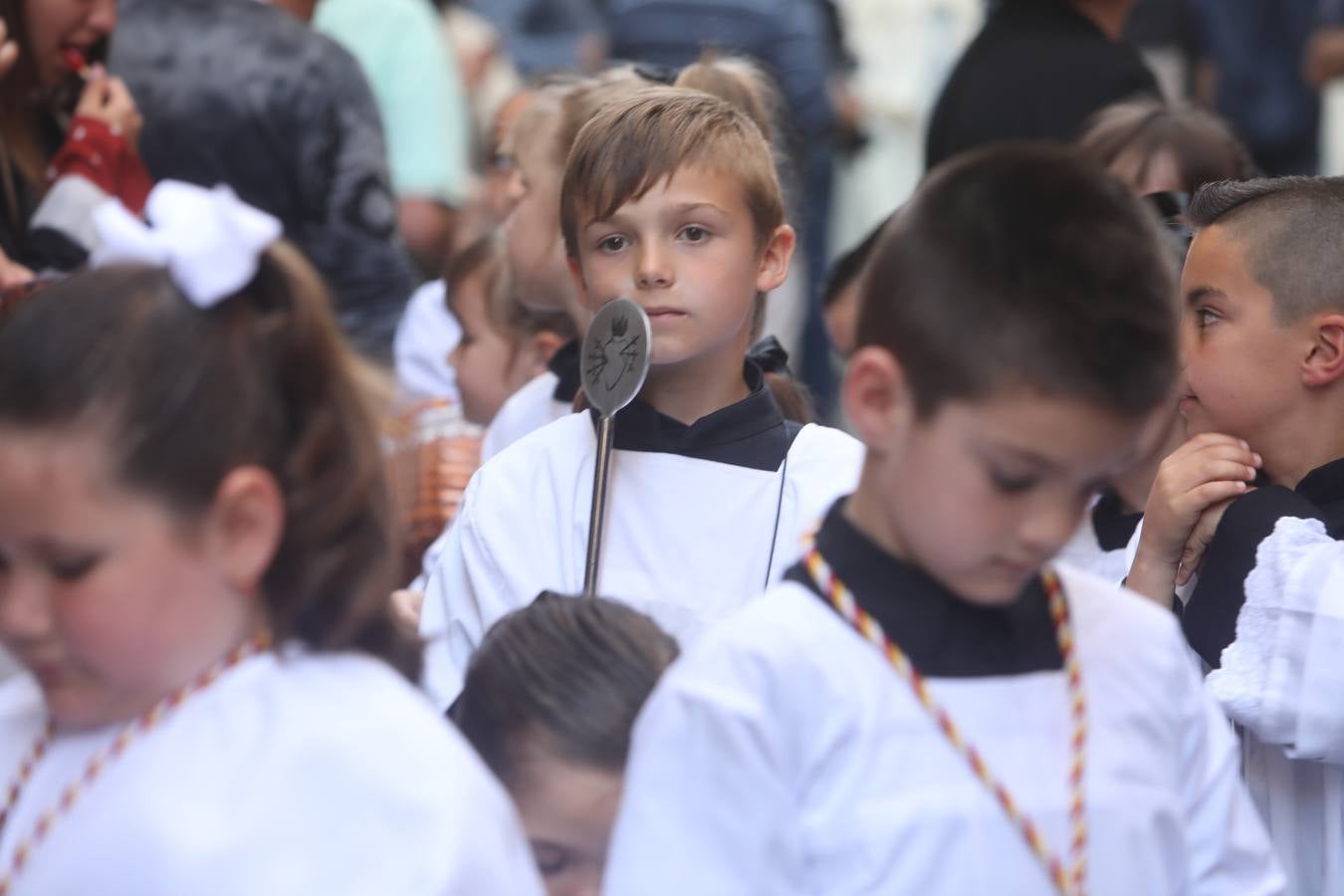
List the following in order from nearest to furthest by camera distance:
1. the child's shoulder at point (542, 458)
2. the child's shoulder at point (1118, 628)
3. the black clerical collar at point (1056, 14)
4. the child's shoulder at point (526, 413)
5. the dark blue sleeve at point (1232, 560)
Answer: the child's shoulder at point (1118, 628)
the dark blue sleeve at point (1232, 560)
the child's shoulder at point (542, 458)
the child's shoulder at point (526, 413)
the black clerical collar at point (1056, 14)

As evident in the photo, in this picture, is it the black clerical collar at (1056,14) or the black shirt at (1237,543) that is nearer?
the black shirt at (1237,543)

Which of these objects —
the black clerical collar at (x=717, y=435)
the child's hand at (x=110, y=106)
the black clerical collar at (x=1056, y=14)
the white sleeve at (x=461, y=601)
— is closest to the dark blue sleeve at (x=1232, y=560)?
the black clerical collar at (x=717, y=435)

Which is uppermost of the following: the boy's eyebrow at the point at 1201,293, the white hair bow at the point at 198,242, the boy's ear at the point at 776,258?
the white hair bow at the point at 198,242

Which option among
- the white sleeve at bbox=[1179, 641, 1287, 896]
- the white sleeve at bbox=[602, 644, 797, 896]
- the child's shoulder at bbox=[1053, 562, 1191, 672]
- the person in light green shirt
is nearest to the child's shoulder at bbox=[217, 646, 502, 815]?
the white sleeve at bbox=[602, 644, 797, 896]

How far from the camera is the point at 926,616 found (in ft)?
6.16

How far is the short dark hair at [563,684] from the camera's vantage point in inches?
85.7

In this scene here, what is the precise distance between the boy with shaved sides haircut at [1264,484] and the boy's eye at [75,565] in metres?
1.58

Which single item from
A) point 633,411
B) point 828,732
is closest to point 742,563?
point 633,411

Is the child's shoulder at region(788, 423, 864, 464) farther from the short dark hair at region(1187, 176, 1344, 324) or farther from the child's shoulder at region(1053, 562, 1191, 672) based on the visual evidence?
the child's shoulder at region(1053, 562, 1191, 672)

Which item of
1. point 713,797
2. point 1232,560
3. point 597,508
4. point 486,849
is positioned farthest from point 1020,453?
point 1232,560

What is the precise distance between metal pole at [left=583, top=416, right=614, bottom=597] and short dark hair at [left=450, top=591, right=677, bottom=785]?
0.36 m

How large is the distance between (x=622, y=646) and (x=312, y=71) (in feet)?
9.13

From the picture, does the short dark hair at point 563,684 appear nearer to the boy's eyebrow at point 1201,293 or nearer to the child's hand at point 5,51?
the boy's eyebrow at point 1201,293

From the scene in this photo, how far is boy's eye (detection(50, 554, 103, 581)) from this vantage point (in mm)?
1718
